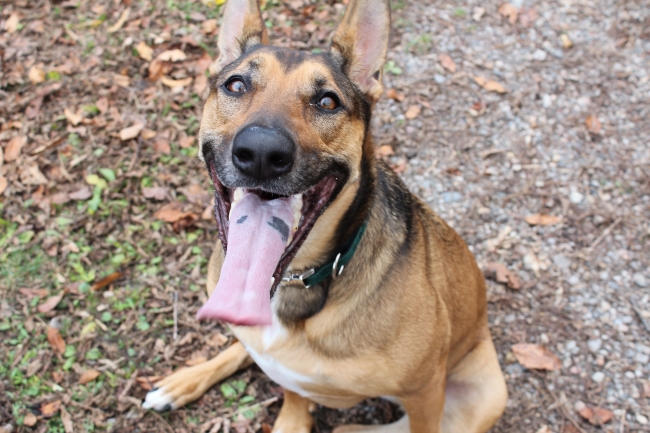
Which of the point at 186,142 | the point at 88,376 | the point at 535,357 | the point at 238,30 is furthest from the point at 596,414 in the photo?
the point at 186,142

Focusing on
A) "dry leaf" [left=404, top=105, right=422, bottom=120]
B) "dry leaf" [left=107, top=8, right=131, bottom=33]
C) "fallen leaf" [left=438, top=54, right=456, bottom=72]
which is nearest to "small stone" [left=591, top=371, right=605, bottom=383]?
"dry leaf" [left=404, top=105, right=422, bottom=120]

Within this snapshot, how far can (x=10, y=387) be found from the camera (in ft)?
13.4

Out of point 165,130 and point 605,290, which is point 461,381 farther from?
point 165,130

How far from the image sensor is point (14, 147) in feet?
17.5

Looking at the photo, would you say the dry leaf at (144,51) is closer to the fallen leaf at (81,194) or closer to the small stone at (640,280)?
the fallen leaf at (81,194)

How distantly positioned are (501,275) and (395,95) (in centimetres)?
225

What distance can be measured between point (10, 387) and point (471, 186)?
166 inches

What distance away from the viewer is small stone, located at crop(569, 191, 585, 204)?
526 cm

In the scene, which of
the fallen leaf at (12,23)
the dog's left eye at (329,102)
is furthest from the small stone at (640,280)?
the fallen leaf at (12,23)

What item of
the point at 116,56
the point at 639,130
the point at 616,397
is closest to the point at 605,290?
the point at 616,397

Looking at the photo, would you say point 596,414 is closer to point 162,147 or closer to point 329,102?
point 329,102

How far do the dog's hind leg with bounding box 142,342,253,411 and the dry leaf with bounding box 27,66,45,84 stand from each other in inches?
138

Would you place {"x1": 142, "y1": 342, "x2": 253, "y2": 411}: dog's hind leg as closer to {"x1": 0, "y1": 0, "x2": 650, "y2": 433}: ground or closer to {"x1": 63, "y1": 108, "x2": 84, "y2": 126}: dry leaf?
{"x1": 0, "y1": 0, "x2": 650, "y2": 433}: ground

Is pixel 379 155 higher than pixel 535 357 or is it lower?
higher
